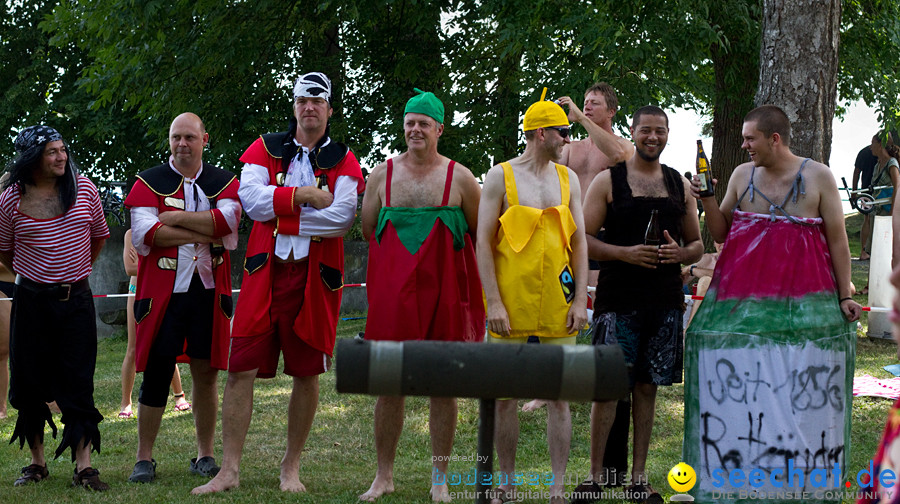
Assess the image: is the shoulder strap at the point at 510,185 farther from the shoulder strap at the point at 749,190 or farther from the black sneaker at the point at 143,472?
the black sneaker at the point at 143,472

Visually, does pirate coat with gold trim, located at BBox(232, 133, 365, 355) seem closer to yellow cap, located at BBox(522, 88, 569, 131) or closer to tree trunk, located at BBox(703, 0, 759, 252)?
→ yellow cap, located at BBox(522, 88, 569, 131)

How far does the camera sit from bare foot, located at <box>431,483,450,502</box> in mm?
5262

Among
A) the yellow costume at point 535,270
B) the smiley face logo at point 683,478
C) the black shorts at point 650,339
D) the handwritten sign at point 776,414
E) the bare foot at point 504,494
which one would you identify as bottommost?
the bare foot at point 504,494

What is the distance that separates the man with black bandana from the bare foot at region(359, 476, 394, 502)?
162cm

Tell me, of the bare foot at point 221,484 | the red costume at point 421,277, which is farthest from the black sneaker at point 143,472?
the red costume at point 421,277

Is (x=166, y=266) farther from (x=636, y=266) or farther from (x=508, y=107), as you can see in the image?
(x=508, y=107)

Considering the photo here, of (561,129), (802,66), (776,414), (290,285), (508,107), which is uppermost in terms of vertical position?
(508,107)

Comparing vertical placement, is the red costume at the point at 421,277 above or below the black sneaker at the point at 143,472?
above

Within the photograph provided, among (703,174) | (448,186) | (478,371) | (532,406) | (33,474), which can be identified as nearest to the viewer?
(478,371)

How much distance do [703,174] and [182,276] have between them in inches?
117

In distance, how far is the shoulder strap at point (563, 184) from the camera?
5.21 meters

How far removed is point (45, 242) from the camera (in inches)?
225

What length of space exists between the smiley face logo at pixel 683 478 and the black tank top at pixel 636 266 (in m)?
0.85

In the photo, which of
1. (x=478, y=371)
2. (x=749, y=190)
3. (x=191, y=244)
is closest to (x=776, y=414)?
(x=749, y=190)
